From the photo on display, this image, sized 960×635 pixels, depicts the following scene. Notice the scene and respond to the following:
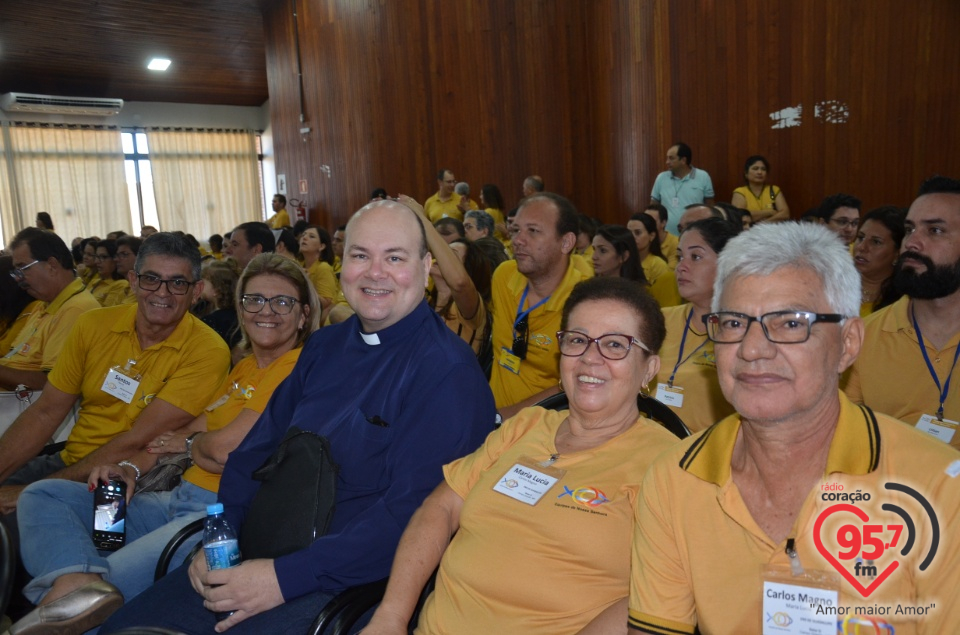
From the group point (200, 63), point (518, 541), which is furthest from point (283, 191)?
point (518, 541)

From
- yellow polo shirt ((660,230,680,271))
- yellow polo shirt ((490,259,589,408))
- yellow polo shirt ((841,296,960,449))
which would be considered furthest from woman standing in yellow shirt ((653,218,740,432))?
yellow polo shirt ((660,230,680,271))

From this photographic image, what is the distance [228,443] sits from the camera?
7.76ft

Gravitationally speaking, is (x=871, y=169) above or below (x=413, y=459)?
above

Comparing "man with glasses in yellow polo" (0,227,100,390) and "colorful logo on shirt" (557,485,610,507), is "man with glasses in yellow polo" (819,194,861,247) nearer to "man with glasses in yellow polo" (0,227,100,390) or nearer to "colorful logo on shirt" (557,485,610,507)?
"colorful logo on shirt" (557,485,610,507)

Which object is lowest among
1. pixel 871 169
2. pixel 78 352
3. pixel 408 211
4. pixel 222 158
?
pixel 78 352

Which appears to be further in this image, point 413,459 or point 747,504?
point 413,459

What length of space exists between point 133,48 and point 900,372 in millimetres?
13055

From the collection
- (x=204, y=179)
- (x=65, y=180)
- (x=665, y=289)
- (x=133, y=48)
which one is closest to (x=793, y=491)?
(x=665, y=289)

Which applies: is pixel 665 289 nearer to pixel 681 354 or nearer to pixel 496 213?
pixel 681 354

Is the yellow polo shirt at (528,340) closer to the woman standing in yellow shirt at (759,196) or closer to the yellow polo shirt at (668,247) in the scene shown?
the yellow polo shirt at (668,247)

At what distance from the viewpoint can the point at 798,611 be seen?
116 centimetres

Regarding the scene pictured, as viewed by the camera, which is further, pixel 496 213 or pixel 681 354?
pixel 496 213

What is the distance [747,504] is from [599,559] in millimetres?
375

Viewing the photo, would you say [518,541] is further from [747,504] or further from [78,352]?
[78,352]
